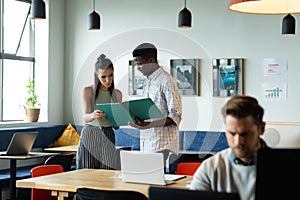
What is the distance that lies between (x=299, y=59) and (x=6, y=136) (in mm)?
3925

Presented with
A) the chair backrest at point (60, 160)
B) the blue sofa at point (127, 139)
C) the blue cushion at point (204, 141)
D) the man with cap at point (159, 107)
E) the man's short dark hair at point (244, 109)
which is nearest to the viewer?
the man's short dark hair at point (244, 109)

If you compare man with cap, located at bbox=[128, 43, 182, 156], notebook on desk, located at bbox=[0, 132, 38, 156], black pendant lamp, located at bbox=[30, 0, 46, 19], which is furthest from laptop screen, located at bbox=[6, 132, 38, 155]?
man with cap, located at bbox=[128, 43, 182, 156]

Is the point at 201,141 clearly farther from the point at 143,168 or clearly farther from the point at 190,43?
the point at 143,168

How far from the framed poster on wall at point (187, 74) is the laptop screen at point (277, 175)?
19.0 feet

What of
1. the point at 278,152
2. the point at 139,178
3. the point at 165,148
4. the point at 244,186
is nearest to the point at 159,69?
the point at 165,148

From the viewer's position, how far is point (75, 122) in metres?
8.53

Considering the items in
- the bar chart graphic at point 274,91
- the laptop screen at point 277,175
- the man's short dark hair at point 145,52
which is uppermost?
the man's short dark hair at point 145,52

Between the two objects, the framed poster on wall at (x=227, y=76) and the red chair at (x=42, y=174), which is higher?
the framed poster on wall at (x=227, y=76)

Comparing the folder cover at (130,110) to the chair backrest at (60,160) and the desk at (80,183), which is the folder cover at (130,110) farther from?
the chair backrest at (60,160)

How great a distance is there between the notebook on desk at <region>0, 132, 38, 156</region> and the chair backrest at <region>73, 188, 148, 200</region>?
2.84m

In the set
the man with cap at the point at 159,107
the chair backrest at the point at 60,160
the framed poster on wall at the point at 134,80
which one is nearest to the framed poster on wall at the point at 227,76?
the framed poster on wall at the point at 134,80

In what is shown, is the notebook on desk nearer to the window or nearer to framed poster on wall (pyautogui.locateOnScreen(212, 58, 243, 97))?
the window

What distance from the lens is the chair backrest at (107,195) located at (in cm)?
305

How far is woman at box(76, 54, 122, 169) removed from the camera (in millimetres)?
4629
